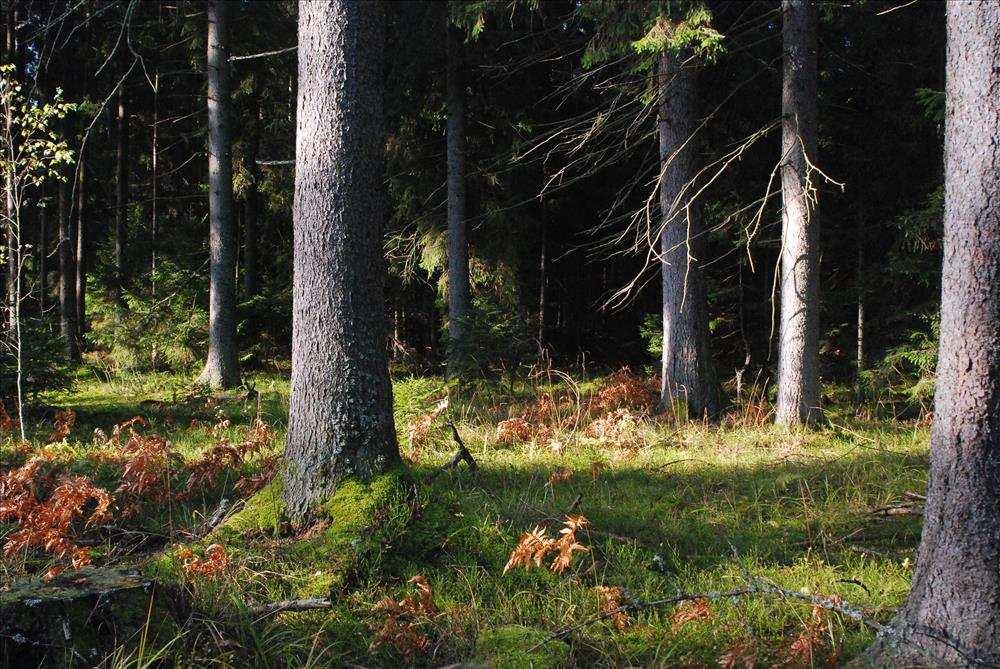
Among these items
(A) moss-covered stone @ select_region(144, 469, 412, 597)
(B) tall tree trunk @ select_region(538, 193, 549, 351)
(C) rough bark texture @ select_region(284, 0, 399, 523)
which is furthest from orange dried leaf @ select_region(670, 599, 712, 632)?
(B) tall tree trunk @ select_region(538, 193, 549, 351)

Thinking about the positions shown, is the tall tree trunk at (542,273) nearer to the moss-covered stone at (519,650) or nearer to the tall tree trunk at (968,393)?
the moss-covered stone at (519,650)

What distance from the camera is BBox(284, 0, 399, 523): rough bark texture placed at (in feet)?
16.8

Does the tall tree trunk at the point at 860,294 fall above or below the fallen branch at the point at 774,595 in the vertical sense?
above

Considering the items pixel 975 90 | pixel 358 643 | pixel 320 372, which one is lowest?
pixel 358 643

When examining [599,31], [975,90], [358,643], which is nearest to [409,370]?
[599,31]

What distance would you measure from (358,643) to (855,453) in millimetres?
5897

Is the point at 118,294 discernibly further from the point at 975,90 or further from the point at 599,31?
the point at 975,90

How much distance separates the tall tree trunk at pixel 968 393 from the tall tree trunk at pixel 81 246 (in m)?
18.4

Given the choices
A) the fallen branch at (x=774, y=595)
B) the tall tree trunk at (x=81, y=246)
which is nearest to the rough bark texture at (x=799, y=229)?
the fallen branch at (x=774, y=595)

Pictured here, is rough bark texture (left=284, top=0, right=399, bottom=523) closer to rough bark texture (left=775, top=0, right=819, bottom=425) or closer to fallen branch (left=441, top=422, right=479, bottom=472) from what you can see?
fallen branch (left=441, top=422, right=479, bottom=472)

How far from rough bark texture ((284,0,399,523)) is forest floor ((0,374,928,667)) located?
0.28m

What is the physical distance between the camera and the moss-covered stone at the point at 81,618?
9.28 feet

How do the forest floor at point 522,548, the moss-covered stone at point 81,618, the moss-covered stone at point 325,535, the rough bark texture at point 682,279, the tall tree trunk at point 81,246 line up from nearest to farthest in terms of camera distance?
1. the moss-covered stone at point 81,618
2. the forest floor at point 522,548
3. the moss-covered stone at point 325,535
4. the rough bark texture at point 682,279
5. the tall tree trunk at point 81,246

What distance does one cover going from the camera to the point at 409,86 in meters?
14.1
